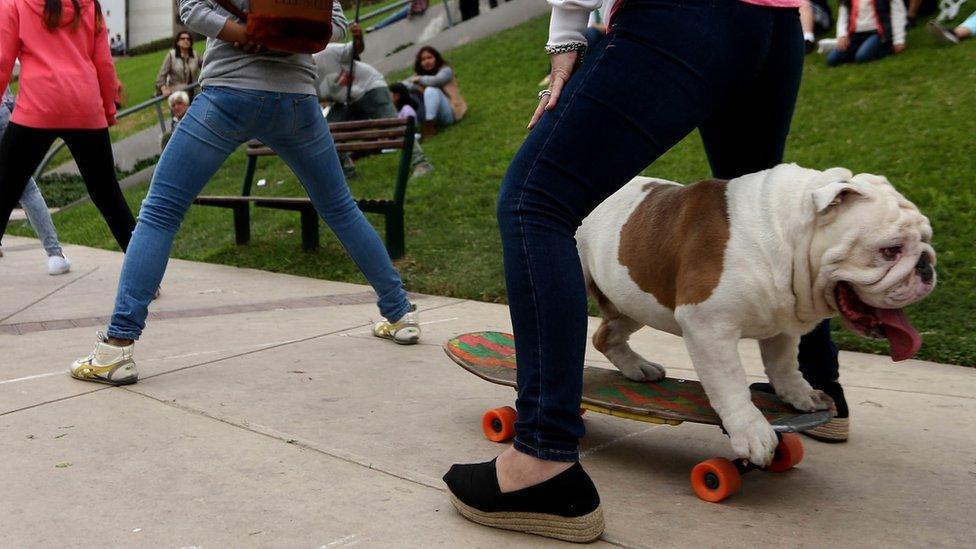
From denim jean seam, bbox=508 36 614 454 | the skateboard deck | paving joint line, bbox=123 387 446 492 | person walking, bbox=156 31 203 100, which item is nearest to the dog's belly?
the skateboard deck

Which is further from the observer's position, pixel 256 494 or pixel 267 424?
pixel 267 424

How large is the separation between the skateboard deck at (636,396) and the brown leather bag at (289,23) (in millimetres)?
1516

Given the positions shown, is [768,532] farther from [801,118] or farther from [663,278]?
[801,118]

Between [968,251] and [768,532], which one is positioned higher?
[768,532]

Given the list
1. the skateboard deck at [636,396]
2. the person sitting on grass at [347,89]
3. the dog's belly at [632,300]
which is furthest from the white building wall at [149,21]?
the dog's belly at [632,300]

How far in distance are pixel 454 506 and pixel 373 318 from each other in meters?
2.98

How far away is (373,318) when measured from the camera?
5.57 metres

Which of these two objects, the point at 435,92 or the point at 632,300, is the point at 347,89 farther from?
the point at 632,300

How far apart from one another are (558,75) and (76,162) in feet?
13.8

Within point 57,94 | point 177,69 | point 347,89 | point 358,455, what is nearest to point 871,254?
point 358,455

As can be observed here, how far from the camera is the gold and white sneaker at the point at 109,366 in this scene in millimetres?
4004

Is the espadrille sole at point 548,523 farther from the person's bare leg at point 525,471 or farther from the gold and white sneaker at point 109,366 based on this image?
the gold and white sneaker at point 109,366

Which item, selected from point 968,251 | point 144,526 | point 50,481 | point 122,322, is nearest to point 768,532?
point 144,526

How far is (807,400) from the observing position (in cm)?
293
